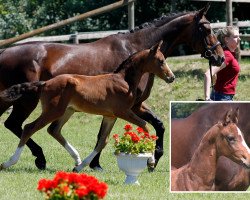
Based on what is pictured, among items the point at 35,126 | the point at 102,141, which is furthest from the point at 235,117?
the point at 35,126

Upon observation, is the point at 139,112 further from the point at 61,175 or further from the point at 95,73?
the point at 61,175

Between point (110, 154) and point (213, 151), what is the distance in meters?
5.19

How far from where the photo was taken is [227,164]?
9.93 m

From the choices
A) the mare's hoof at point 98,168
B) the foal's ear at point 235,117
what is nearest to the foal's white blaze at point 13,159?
the mare's hoof at point 98,168

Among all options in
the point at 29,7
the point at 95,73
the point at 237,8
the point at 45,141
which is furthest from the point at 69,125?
the point at 29,7

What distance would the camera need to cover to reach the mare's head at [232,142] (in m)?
9.84

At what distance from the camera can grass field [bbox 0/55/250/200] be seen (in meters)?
→ 10.4

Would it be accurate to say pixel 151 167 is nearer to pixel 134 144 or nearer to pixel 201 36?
pixel 134 144

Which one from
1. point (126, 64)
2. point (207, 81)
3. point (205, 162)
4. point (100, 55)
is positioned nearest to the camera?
point (205, 162)

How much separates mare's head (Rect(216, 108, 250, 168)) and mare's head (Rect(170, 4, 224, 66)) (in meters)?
3.47

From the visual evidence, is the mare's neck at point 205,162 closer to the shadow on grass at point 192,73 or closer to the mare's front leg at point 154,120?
the mare's front leg at point 154,120

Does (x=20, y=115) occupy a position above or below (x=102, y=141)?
below

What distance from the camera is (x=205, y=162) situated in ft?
32.3

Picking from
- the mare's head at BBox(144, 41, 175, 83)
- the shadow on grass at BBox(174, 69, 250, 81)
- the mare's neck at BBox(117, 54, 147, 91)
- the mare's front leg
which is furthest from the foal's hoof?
the shadow on grass at BBox(174, 69, 250, 81)
